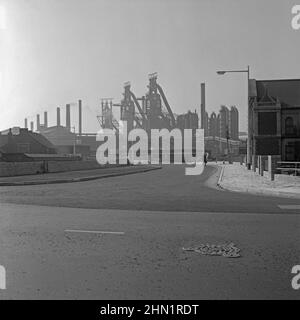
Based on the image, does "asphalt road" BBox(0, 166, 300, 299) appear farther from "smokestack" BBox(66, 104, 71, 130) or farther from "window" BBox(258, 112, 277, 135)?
"smokestack" BBox(66, 104, 71, 130)

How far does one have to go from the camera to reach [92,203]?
13812mm

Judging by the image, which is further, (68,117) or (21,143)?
(68,117)

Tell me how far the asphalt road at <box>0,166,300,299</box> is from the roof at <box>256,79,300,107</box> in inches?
2013

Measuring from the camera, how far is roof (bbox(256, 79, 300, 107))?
5953 cm

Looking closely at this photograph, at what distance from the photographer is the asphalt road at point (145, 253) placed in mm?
4848

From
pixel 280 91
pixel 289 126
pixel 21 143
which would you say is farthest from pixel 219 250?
pixel 21 143

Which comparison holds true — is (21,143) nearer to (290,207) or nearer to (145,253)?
(290,207)

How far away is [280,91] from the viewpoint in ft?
205

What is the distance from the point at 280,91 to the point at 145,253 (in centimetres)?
6080

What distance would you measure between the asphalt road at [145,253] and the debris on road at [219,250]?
0.47 ft

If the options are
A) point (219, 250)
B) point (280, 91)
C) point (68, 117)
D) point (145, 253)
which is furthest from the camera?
→ point (68, 117)

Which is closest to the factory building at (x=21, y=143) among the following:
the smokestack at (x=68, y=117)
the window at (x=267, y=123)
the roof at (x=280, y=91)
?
the window at (x=267, y=123)
